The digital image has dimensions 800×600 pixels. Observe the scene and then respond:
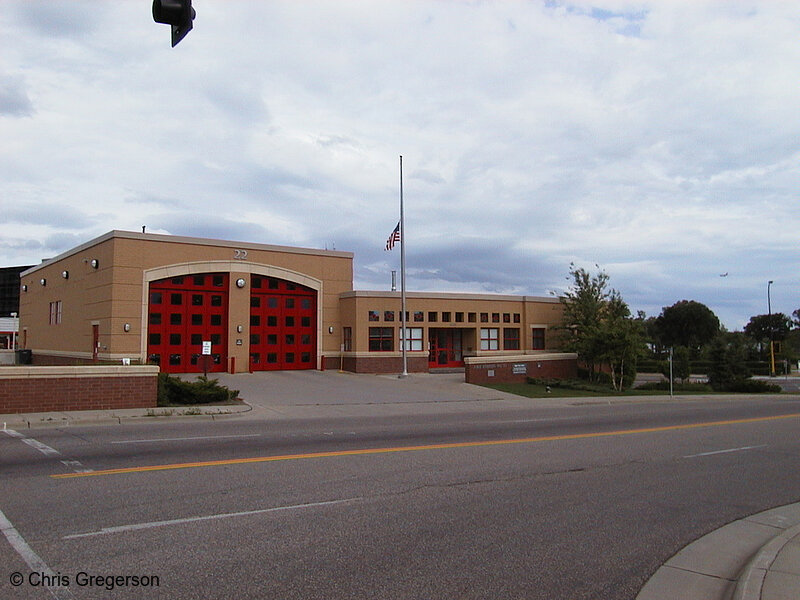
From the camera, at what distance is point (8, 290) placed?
94.8 metres

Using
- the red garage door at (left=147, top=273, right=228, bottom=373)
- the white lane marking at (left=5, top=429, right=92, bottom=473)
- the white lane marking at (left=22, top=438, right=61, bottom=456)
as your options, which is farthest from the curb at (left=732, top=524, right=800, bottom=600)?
the red garage door at (left=147, top=273, right=228, bottom=373)

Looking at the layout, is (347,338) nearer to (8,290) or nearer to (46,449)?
(46,449)

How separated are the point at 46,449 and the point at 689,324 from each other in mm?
82557

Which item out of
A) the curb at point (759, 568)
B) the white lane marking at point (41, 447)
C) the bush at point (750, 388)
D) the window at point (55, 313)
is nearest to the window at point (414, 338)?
the bush at point (750, 388)

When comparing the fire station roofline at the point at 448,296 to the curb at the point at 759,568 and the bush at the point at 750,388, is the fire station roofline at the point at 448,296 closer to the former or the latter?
the bush at the point at 750,388

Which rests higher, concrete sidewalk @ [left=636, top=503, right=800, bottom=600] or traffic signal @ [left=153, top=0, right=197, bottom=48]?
traffic signal @ [left=153, top=0, right=197, bottom=48]

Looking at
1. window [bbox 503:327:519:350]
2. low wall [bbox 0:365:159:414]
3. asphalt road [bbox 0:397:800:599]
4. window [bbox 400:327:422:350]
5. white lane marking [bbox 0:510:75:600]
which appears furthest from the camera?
window [bbox 503:327:519:350]

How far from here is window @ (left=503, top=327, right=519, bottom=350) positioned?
4038 centimetres

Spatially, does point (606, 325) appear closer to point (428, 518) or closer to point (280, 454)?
point (280, 454)

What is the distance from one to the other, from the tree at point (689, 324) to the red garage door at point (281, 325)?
59.0m

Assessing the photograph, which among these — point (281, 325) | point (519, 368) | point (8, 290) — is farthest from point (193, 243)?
point (8, 290)

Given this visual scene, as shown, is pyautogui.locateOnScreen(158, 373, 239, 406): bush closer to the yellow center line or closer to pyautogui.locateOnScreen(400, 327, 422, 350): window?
the yellow center line

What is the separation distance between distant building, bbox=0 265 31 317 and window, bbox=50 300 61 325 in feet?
210

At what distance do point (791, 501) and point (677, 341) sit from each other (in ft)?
268
